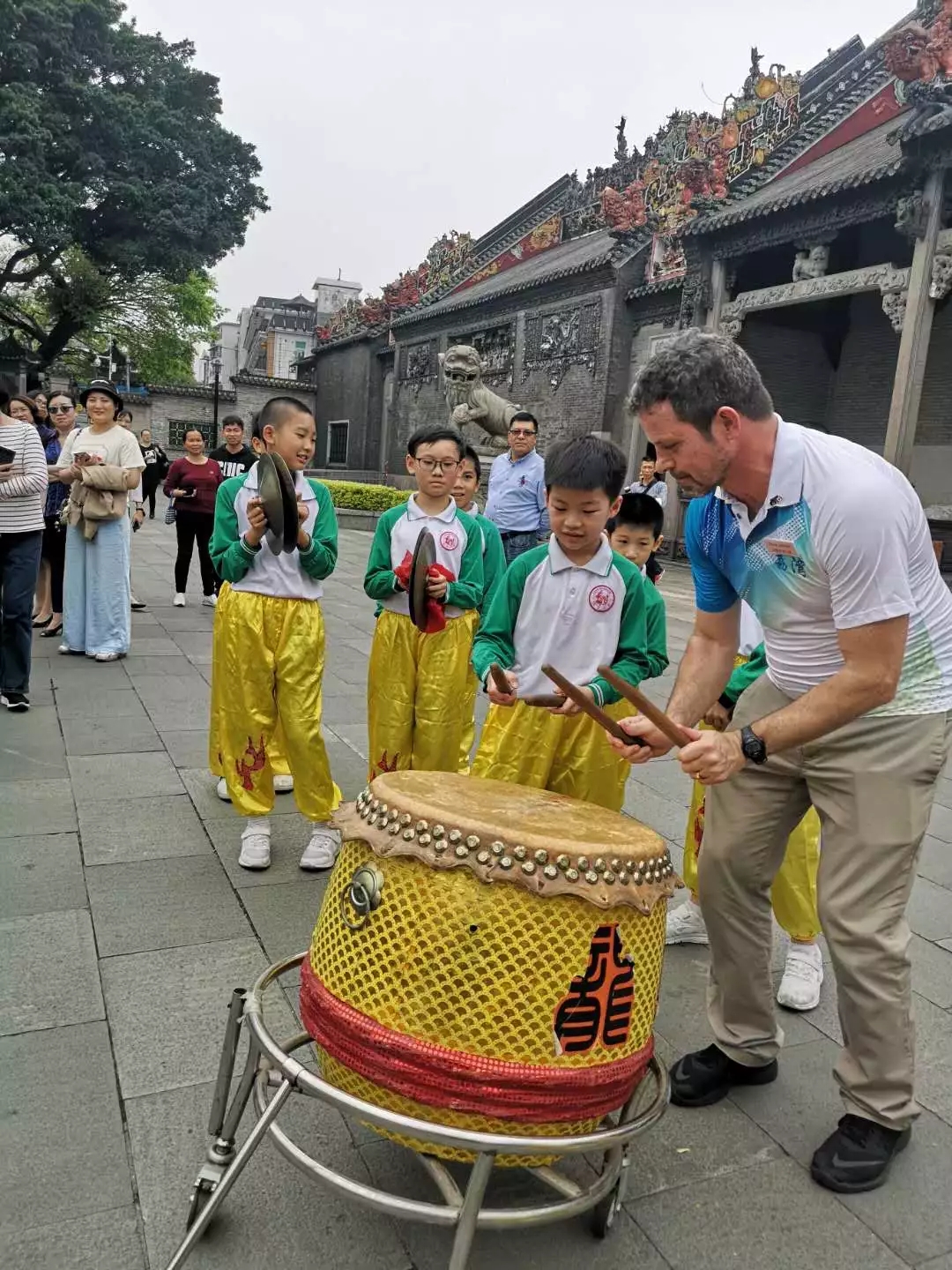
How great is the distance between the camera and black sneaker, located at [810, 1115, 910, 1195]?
192 cm

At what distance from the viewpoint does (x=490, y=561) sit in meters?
3.80

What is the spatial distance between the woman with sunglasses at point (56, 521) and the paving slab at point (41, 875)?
167 inches

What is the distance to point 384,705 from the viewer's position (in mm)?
3584

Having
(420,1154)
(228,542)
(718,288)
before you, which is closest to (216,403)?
(718,288)

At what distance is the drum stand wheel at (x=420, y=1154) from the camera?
142cm

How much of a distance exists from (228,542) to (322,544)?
0.34 meters

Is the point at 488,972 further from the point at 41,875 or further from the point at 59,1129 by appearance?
the point at 41,875

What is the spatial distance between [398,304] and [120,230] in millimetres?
7806

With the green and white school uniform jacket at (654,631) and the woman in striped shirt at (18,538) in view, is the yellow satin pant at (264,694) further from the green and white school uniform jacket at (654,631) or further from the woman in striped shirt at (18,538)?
the woman in striped shirt at (18,538)

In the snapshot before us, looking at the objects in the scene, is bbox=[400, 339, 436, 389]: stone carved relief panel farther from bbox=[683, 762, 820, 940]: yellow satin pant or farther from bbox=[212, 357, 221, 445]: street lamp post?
bbox=[683, 762, 820, 940]: yellow satin pant

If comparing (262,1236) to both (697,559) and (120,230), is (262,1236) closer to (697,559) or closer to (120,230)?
(697,559)

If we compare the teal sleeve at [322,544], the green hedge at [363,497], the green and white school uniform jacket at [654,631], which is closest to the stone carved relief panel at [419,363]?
the green hedge at [363,497]

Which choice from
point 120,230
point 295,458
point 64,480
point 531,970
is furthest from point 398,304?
point 531,970

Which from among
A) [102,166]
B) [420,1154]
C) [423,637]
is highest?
[102,166]
